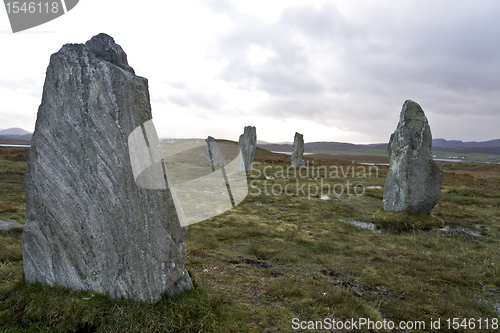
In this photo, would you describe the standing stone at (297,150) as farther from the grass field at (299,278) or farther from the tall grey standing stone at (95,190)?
the tall grey standing stone at (95,190)

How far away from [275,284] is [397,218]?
28.5 feet

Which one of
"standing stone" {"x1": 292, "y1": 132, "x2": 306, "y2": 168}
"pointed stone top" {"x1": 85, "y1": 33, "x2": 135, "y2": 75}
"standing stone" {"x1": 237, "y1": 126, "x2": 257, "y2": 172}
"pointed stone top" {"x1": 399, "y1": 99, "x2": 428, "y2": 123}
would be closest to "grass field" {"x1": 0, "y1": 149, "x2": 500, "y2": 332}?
"pointed stone top" {"x1": 85, "y1": 33, "x2": 135, "y2": 75}

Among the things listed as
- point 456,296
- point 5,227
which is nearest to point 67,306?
point 5,227

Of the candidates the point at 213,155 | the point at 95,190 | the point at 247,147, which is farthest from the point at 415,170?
the point at 213,155

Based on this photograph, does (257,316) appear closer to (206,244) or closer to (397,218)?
(206,244)

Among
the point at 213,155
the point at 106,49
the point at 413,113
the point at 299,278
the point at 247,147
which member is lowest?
the point at 299,278

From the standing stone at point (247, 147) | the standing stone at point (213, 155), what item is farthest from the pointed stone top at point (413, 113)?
the standing stone at point (213, 155)

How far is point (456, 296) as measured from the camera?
5918mm

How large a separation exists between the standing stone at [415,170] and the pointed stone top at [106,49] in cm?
1223

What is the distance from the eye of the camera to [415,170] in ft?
40.8

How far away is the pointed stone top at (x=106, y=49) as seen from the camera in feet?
15.8

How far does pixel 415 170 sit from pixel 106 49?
13.0 metres

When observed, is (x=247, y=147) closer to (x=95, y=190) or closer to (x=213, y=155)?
(x=213, y=155)

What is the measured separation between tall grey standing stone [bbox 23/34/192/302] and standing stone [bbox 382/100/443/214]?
11463 mm
